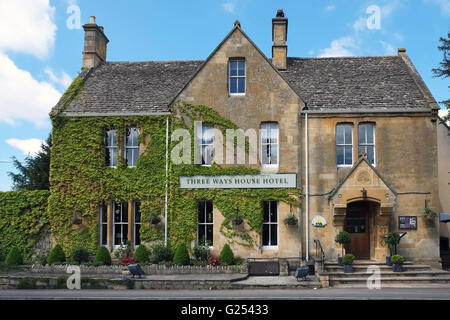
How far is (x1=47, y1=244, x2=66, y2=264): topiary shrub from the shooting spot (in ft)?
65.5

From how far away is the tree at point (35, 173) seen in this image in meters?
29.9

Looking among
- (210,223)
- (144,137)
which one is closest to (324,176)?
(210,223)

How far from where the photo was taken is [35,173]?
100.0ft

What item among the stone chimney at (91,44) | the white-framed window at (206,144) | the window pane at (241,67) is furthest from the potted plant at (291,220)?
the stone chimney at (91,44)

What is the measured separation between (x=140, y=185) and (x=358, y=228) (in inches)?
436

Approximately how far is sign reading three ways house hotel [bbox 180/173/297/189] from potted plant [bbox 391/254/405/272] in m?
5.43

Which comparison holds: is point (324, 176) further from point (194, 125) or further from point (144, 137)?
point (144, 137)

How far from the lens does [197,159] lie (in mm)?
20875

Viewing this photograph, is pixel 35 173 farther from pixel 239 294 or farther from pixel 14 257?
pixel 239 294

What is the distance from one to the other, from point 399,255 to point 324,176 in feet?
15.9

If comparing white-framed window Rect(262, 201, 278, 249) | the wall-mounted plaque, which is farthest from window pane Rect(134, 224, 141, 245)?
the wall-mounted plaque

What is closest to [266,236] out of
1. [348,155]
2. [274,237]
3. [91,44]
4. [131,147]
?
[274,237]

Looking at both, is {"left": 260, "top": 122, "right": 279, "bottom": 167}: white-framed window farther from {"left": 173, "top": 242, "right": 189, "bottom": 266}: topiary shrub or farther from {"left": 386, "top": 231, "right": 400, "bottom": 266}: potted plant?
{"left": 386, "top": 231, "right": 400, "bottom": 266}: potted plant

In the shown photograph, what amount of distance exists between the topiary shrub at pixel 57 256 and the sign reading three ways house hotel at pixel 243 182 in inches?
262
